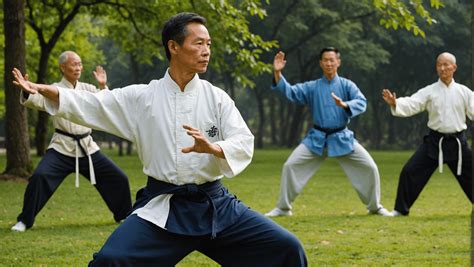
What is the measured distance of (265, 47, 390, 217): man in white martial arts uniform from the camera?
9797 mm

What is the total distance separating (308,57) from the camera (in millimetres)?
38125

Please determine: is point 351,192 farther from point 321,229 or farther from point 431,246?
point 431,246

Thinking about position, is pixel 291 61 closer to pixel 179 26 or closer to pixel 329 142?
pixel 329 142

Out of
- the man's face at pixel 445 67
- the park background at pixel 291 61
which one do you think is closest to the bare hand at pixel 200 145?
the park background at pixel 291 61

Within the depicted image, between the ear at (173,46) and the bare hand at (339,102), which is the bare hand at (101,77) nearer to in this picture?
the bare hand at (339,102)

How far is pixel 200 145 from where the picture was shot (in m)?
4.02

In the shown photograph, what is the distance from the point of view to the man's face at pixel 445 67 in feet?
31.4

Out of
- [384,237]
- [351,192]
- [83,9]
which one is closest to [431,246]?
[384,237]

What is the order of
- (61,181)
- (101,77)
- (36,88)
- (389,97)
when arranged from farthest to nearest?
1. (389,97)
2. (61,181)
3. (101,77)
4. (36,88)

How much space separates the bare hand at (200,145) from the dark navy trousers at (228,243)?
506 mm

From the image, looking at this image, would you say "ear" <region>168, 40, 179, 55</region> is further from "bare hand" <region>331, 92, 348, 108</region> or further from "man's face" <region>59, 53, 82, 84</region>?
"bare hand" <region>331, 92, 348, 108</region>

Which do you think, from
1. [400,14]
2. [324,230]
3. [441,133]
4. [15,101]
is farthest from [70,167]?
[15,101]

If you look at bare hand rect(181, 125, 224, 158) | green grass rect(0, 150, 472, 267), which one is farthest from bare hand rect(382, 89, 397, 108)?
bare hand rect(181, 125, 224, 158)

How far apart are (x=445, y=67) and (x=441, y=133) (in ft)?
2.57
